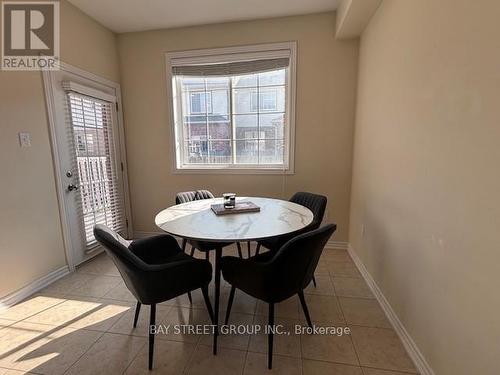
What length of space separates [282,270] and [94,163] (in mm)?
2590

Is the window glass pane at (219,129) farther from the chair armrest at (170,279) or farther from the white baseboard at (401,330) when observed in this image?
the white baseboard at (401,330)

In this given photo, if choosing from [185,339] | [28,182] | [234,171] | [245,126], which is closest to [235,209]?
[185,339]

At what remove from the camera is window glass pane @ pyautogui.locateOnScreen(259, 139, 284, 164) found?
3.06m

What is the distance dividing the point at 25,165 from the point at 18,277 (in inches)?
38.0

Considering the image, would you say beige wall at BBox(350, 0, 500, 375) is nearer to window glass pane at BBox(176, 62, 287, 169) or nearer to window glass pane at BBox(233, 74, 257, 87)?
window glass pane at BBox(176, 62, 287, 169)

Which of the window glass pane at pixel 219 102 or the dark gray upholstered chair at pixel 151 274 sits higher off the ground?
the window glass pane at pixel 219 102

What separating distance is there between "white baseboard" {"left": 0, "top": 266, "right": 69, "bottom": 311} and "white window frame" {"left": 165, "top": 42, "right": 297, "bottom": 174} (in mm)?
1633

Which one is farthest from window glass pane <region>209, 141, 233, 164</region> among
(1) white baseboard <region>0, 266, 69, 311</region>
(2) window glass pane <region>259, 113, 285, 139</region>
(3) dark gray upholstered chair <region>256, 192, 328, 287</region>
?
(1) white baseboard <region>0, 266, 69, 311</region>

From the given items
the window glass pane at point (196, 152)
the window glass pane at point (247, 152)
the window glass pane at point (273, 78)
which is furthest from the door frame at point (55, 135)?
the window glass pane at point (273, 78)

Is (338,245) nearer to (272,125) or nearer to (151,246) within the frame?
(272,125)

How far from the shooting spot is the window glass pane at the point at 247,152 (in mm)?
3129

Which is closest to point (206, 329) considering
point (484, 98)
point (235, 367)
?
point (235, 367)

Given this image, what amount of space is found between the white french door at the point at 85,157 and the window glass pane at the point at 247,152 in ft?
5.21

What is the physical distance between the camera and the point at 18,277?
2.05m
